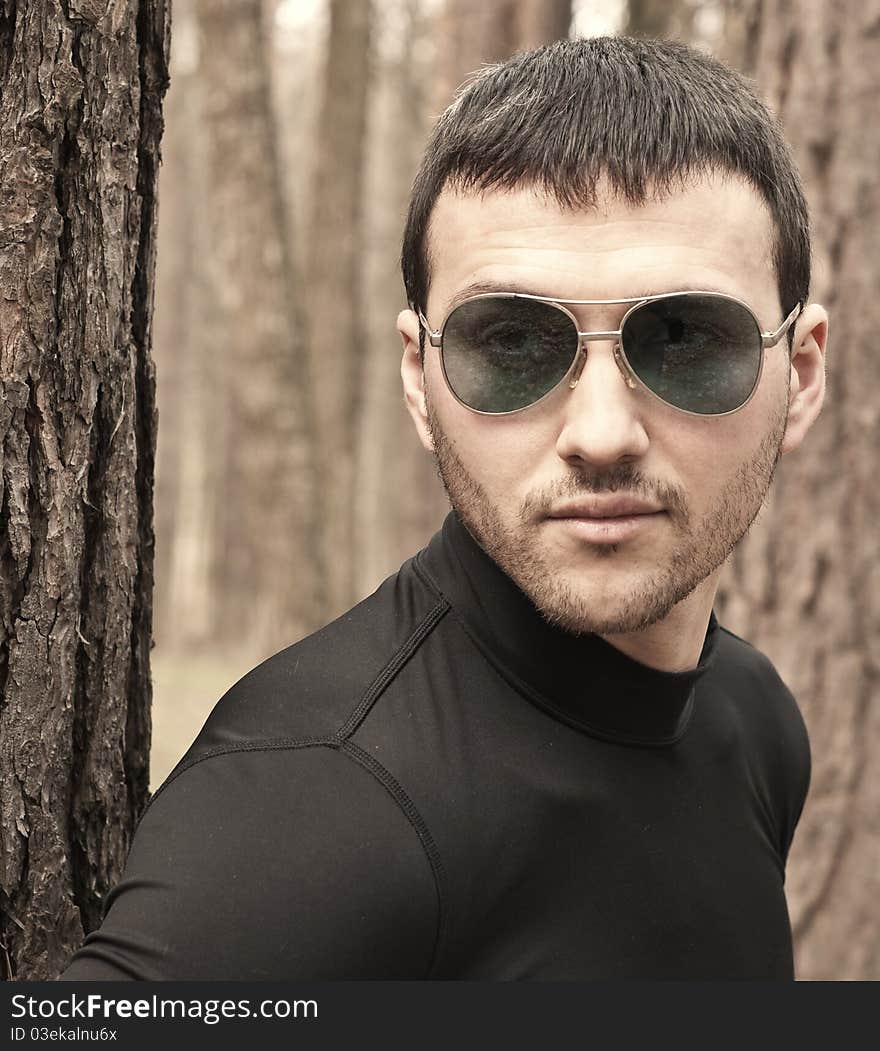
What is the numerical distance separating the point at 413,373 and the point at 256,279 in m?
5.42

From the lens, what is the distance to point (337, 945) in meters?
1.68

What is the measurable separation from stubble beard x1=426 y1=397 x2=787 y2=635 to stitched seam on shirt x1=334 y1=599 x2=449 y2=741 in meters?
0.14

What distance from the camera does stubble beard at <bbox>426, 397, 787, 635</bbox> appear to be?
1966mm

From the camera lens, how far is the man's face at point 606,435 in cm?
194

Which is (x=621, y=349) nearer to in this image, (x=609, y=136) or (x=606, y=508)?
(x=606, y=508)

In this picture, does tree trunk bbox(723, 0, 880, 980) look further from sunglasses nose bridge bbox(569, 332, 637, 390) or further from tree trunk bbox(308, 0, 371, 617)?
tree trunk bbox(308, 0, 371, 617)

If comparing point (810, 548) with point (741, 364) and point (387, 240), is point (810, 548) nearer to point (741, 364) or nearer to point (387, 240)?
point (741, 364)

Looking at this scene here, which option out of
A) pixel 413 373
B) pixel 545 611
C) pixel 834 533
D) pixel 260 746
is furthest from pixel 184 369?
pixel 260 746

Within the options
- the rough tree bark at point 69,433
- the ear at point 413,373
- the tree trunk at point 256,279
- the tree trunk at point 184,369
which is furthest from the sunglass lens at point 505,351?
the tree trunk at point 184,369

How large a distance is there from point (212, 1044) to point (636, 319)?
1216 millimetres

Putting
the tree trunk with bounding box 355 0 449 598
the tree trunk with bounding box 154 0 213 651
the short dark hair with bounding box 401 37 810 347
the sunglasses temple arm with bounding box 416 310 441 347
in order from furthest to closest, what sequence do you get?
1. the tree trunk with bounding box 154 0 213 651
2. the tree trunk with bounding box 355 0 449 598
3. the sunglasses temple arm with bounding box 416 310 441 347
4. the short dark hair with bounding box 401 37 810 347

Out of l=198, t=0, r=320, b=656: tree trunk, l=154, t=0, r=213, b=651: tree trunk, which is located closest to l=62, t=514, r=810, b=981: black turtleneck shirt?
l=198, t=0, r=320, b=656: tree trunk

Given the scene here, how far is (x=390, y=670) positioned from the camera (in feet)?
6.49

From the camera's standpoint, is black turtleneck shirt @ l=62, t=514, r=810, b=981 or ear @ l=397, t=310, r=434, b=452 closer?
black turtleneck shirt @ l=62, t=514, r=810, b=981
